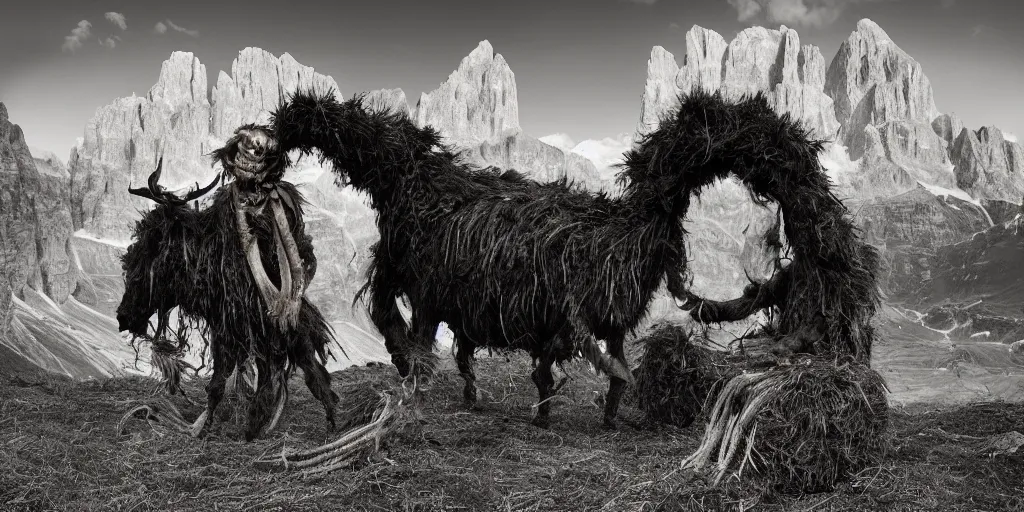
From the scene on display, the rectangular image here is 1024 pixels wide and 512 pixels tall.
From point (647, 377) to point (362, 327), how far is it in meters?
136

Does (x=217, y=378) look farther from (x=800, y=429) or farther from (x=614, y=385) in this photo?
(x=800, y=429)

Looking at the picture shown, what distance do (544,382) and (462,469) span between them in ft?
6.23

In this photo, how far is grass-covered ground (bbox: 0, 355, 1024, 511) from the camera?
13.0 ft

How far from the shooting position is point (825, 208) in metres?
5.29

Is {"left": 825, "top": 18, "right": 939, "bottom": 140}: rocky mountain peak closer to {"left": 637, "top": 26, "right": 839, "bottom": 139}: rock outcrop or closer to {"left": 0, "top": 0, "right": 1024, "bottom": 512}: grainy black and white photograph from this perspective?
{"left": 637, "top": 26, "right": 839, "bottom": 139}: rock outcrop

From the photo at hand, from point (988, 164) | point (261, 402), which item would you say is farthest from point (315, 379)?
point (988, 164)

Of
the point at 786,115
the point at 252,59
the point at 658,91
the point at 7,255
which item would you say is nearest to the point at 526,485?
the point at 786,115

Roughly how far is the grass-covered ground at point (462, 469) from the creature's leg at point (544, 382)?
180mm

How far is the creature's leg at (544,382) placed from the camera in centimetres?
638

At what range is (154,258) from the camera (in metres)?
6.35

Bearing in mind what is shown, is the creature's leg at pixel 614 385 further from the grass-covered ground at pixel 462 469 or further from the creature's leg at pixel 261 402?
the creature's leg at pixel 261 402

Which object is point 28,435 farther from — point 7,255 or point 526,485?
point 7,255

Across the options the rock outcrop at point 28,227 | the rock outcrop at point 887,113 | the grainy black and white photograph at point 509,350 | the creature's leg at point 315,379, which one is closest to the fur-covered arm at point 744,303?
the grainy black and white photograph at point 509,350

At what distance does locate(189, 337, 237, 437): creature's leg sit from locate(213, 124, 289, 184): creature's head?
55.6 inches
